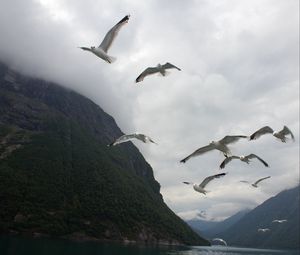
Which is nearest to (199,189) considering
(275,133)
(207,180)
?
(207,180)

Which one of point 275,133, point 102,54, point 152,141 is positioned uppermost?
point 102,54

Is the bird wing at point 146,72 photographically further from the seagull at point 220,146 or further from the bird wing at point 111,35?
the seagull at point 220,146

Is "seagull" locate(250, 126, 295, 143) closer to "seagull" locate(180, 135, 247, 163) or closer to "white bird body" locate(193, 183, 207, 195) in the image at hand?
"seagull" locate(180, 135, 247, 163)

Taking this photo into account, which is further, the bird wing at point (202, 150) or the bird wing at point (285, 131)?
the bird wing at point (285, 131)

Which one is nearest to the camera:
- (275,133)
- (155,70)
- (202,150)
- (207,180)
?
(202,150)

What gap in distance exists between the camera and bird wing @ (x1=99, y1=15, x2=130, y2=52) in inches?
945

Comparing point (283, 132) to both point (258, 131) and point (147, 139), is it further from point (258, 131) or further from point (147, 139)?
point (147, 139)

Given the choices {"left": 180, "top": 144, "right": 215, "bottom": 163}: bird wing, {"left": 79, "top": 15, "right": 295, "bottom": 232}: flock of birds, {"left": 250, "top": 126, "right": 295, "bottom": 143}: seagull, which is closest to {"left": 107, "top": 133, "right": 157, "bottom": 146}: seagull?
{"left": 79, "top": 15, "right": 295, "bottom": 232}: flock of birds

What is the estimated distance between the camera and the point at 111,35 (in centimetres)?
2602

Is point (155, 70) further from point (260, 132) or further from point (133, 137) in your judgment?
point (260, 132)

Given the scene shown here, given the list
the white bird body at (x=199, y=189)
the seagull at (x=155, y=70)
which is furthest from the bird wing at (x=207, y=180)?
the seagull at (x=155, y=70)

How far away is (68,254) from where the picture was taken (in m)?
90.4

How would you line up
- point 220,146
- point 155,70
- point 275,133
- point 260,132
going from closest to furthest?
point 220,146, point 260,132, point 155,70, point 275,133

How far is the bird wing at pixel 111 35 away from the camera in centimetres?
2401
